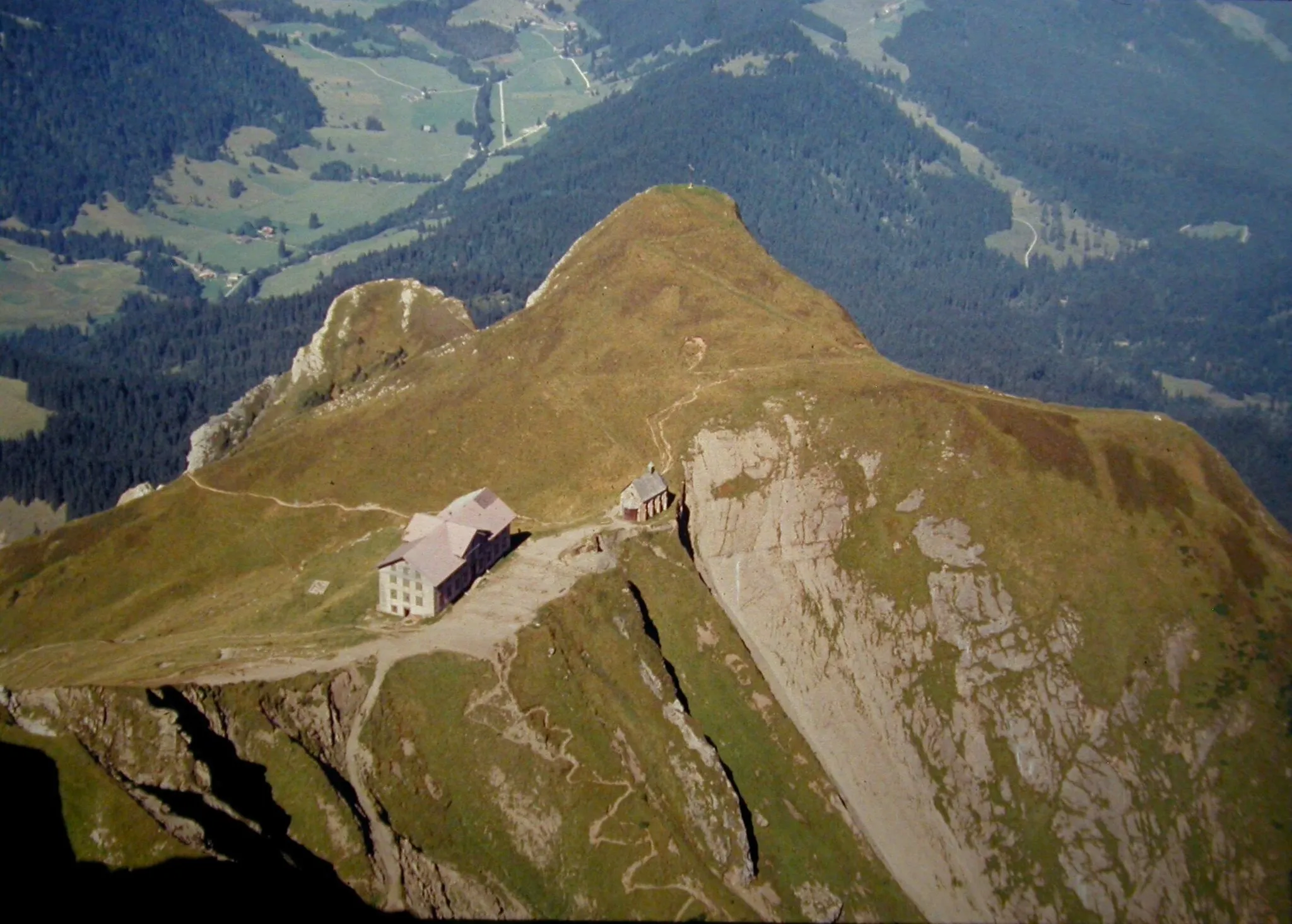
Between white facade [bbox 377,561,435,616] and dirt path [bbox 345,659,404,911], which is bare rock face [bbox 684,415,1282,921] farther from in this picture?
dirt path [bbox 345,659,404,911]

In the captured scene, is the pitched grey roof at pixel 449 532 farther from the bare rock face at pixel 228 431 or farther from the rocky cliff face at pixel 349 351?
the rocky cliff face at pixel 349 351

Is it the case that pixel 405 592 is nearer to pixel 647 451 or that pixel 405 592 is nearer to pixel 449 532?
pixel 449 532

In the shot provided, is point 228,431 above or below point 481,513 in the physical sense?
below

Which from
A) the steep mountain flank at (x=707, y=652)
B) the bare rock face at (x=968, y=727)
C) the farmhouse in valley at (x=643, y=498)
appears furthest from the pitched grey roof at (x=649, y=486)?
the bare rock face at (x=968, y=727)

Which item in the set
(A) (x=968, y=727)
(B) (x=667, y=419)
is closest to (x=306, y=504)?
(B) (x=667, y=419)

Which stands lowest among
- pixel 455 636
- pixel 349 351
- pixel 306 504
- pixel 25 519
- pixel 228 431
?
pixel 25 519

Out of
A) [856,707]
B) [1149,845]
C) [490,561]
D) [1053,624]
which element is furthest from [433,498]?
[1149,845]

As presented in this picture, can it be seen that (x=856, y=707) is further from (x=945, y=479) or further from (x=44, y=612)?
(x=44, y=612)
